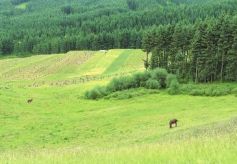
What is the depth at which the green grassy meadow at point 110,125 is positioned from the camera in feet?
43.4

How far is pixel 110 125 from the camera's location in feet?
192

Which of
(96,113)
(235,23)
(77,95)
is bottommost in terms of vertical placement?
(77,95)

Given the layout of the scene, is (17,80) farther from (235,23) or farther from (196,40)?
(235,23)

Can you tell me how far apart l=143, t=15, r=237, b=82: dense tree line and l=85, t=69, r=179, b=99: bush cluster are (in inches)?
253

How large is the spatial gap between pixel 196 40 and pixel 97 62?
5708 centimetres

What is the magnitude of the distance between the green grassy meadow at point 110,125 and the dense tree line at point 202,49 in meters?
8.22

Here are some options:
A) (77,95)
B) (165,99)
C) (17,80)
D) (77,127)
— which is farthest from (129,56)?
(77,127)

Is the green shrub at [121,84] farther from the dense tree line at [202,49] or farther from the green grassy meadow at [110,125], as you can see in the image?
the dense tree line at [202,49]

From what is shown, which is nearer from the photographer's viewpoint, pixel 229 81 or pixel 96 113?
pixel 96 113

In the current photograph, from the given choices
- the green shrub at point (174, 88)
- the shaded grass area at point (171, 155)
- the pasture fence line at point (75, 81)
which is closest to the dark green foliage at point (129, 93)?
the green shrub at point (174, 88)

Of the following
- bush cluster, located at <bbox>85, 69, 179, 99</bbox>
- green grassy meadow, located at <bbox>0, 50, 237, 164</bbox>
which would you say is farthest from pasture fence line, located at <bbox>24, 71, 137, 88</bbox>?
bush cluster, located at <bbox>85, 69, 179, 99</bbox>

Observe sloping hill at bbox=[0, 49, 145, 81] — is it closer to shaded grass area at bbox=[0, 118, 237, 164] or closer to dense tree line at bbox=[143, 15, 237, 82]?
dense tree line at bbox=[143, 15, 237, 82]

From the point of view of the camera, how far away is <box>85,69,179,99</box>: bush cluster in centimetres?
8962

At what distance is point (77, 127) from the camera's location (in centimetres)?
5828
